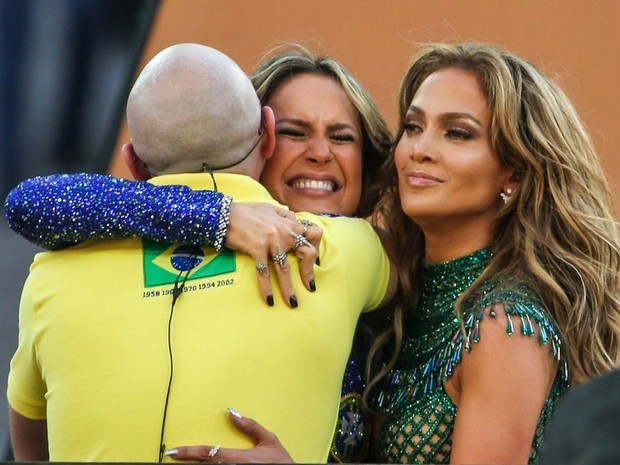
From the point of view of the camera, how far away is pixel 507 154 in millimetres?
1926

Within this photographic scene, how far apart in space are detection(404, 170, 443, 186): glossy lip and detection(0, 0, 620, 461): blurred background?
1565 millimetres

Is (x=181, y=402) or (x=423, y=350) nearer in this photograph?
(x=181, y=402)

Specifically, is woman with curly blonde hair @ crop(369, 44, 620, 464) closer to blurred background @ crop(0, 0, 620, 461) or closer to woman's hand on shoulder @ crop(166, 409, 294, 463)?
woman's hand on shoulder @ crop(166, 409, 294, 463)

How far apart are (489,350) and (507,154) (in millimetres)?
376

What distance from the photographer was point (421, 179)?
6.35 ft

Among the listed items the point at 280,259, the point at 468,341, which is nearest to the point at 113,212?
the point at 280,259

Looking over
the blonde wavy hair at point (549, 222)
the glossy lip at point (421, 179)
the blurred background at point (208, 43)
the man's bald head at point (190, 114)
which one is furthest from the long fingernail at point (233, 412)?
the blurred background at point (208, 43)

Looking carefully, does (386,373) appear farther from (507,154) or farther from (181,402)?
(181,402)

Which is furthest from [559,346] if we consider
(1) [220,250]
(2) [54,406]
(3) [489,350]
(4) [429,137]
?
(2) [54,406]

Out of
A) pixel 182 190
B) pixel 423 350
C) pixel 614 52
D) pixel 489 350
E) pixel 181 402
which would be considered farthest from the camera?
pixel 614 52

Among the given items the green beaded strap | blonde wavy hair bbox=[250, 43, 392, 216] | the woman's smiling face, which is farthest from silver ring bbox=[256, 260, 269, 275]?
blonde wavy hair bbox=[250, 43, 392, 216]

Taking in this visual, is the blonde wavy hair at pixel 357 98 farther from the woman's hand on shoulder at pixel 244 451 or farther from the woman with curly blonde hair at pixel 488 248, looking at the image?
the woman's hand on shoulder at pixel 244 451

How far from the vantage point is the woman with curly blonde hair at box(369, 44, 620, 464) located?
1785 millimetres

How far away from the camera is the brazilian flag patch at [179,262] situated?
1529mm
